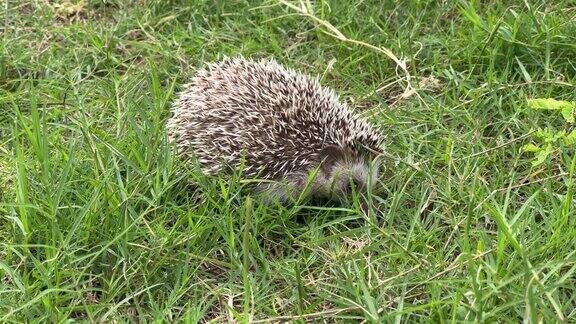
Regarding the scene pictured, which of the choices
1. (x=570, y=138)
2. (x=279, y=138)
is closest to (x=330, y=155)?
(x=279, y=138)

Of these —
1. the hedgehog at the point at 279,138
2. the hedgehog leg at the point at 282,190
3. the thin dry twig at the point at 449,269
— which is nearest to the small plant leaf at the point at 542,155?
the thin dry twig at the point at 449,269

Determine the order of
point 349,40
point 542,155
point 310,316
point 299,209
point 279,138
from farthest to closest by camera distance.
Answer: point 349,40 → point 279,138 → point 299,209 → point 542,155 → point 310,316

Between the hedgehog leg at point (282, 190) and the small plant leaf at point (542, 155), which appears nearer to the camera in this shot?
the small plant leaf at point (542, 155)

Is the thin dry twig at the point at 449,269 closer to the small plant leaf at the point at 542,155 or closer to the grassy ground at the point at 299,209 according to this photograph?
the grassy ground at the point at 299,209

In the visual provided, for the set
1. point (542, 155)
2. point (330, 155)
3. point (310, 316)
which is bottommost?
point (310, 316)

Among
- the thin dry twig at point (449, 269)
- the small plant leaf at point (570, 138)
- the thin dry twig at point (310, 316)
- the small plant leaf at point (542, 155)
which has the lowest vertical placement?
the thin dry twig at point (310, 316)

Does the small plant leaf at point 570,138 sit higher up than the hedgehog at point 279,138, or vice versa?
the small plant leaf at point 570,138

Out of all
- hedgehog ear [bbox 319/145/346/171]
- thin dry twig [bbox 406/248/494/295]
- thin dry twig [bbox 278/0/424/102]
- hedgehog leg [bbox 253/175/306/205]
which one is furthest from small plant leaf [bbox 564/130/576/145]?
hedgehog leg [bbox 253/175/306/205]

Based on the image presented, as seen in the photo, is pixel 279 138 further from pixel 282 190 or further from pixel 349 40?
pixel 349 40
